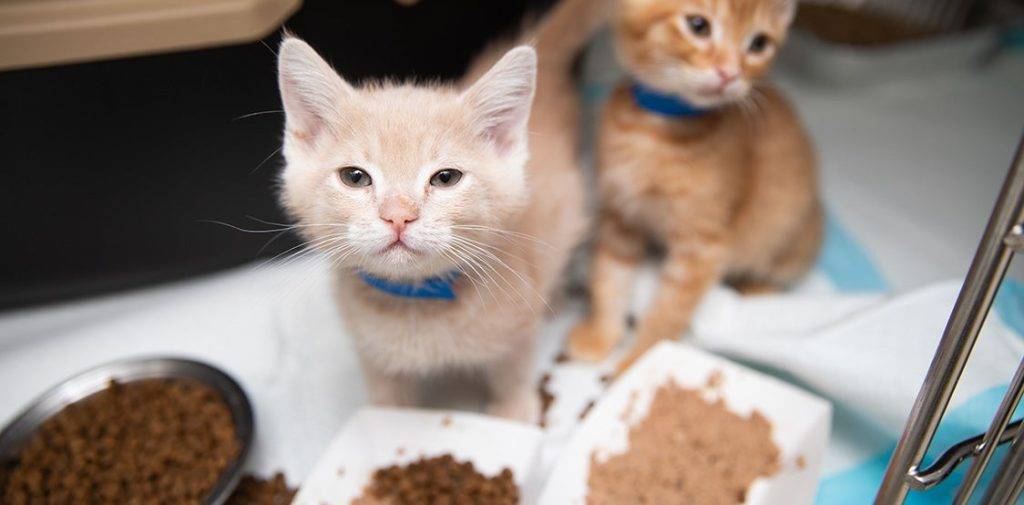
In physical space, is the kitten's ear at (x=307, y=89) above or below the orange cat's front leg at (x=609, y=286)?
above

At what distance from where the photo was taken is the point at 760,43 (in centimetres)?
121

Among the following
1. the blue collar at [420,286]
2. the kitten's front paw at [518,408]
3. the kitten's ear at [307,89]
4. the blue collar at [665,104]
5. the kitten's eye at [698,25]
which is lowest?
the kitten's front paw at [518,408]

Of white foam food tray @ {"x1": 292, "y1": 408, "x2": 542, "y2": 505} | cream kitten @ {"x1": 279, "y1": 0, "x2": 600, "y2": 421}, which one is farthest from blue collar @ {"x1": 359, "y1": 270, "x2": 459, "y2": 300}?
white foam food tray @ {"x1": 292, "y1": 408, "x2": 542, "y2": 505}

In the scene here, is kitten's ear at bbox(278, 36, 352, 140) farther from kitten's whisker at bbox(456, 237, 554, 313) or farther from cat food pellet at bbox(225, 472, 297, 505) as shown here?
cat food pellet at bbox(225, 472, 297, 505)

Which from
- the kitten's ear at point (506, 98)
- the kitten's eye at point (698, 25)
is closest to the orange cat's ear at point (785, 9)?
the kitten's eye at point (698, 25)

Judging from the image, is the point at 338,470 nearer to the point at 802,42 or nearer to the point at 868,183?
the point at 868,183

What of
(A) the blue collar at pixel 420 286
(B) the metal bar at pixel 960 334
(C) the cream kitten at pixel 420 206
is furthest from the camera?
(A) the blue collar at pixel 420 286

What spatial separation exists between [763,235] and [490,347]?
2.26 feet

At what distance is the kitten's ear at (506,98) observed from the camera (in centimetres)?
84

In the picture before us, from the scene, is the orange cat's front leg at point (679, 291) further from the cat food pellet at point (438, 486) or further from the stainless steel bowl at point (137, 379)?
the stainless steel bowl at point (137, 379)

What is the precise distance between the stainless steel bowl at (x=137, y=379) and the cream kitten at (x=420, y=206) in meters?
0.24

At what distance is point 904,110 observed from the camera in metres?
2.07

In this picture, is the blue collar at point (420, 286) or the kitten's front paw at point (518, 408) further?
the kitten's front paw at point (518, 408)

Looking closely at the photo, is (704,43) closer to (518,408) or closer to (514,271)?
(514,271)
